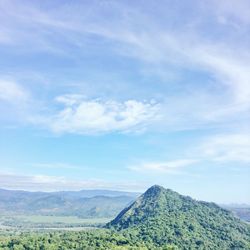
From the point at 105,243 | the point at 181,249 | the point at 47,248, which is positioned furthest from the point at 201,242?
the point at 47,248

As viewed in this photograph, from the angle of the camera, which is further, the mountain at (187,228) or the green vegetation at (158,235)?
the mountain at (187,228)

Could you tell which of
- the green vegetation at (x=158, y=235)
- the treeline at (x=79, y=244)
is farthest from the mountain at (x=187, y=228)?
the treeline at (x=79, y=244)

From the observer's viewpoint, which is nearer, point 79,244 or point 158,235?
point 79,244

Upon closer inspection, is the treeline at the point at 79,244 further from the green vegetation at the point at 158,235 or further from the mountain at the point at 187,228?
the mountain at the point at 187,228

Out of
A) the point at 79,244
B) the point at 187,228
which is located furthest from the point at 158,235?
the point at 79,244

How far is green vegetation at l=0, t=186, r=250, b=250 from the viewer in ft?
418

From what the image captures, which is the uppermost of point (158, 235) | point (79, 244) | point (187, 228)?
point (187, 228)

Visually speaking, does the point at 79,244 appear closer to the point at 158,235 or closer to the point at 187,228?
the point at 158,235

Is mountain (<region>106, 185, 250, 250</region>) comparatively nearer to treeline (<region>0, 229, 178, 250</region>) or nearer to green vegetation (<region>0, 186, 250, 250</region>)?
green vegetation (<region>0, 186, 250, 250</region>)

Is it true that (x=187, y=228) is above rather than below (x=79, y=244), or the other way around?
above

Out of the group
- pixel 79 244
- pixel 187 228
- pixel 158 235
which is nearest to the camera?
pixel 79 244

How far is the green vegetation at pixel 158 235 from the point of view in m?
127

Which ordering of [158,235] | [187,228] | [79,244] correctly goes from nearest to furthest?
[79,244], [158,235], [187,228]

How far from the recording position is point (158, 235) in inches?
→ 5984
